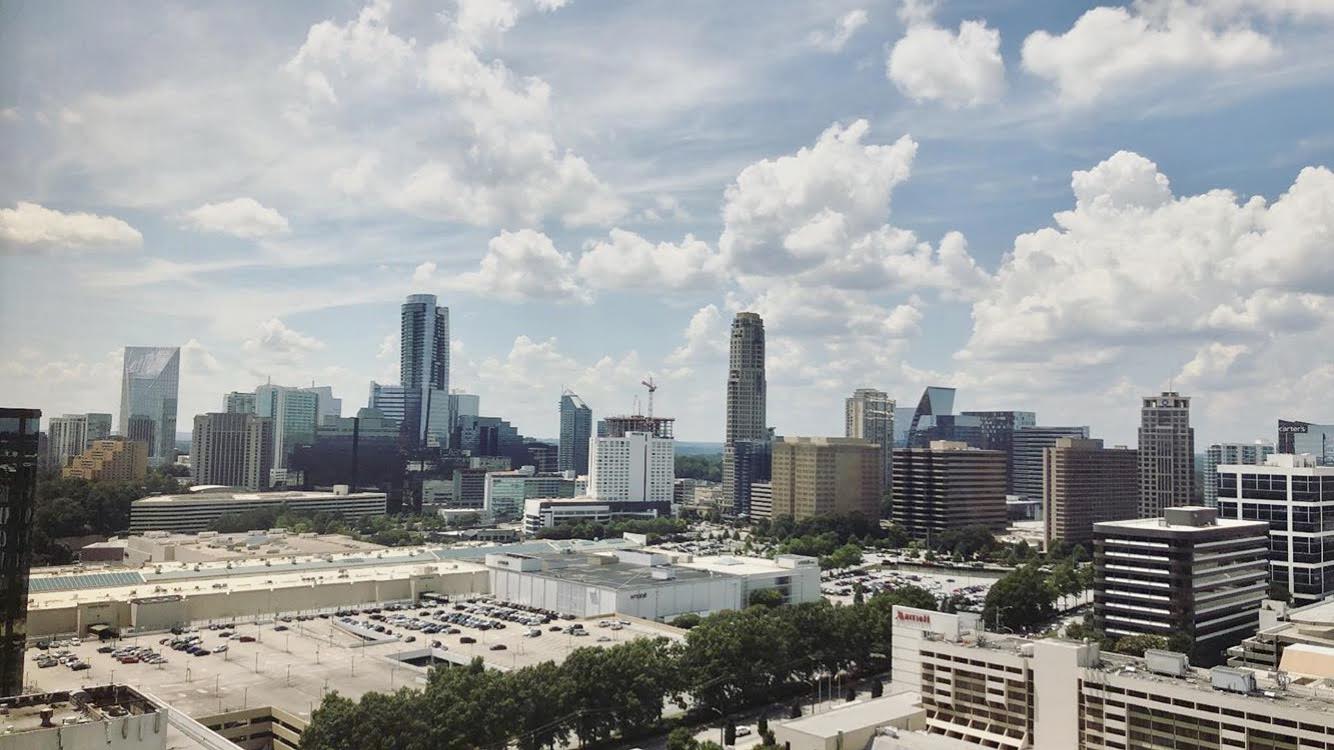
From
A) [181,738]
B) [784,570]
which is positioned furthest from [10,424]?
[784,570]

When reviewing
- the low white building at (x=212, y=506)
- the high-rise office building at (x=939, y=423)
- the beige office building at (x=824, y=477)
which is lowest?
the low white building at (x=212, y=506)

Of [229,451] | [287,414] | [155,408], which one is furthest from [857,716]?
[287,414]

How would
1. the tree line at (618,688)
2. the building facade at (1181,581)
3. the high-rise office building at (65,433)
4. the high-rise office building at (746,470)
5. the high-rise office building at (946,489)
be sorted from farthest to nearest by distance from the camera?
the high-rise office building at (746,470)
the high-rise office building at (946,489)
the building facade at (1181,581)
the tree line at (618,688)
the high-rise office building at (65,433)

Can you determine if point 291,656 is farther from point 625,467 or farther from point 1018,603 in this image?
point 625,467

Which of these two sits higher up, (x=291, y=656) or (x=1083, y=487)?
(x=1083, y=487)

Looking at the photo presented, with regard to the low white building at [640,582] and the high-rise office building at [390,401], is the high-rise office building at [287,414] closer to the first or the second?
the high-rise office building at [390,401]

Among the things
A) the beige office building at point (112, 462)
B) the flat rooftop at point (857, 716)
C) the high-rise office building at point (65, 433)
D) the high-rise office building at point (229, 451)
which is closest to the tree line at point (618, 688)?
the flat rooftop at point (857, 716)

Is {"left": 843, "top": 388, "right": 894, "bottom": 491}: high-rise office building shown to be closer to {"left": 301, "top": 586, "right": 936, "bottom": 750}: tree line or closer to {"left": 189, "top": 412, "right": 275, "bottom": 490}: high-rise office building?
{"left": 189, "top": 412, "right": 275, "bottom": 490}: high-rise office building
